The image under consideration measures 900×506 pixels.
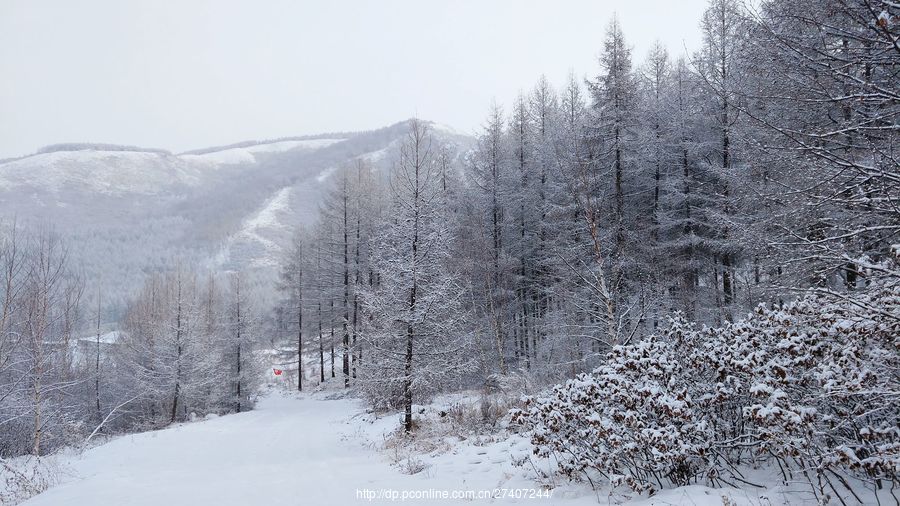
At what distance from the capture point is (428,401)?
1661cm

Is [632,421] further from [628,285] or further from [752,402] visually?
[628,285]

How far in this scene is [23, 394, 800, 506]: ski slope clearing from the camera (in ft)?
20.4

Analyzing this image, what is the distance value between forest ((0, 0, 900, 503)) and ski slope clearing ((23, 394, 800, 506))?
2.22 ft

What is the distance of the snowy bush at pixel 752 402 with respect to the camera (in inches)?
146

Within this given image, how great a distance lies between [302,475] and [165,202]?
15845 cm

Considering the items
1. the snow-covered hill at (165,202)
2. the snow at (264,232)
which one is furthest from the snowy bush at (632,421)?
the snow at (264,232)

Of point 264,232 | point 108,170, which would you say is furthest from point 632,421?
point 108,170

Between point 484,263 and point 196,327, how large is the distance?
20263 millimetres

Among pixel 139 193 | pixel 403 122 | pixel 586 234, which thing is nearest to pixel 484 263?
pixel 586 234

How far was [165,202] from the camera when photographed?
140m

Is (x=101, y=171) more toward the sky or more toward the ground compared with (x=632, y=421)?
more toward the sky

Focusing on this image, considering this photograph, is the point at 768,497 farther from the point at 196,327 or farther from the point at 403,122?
the point at 403,122

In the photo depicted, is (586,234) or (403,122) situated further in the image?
(403,122)

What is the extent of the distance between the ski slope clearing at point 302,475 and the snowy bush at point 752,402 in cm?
55
